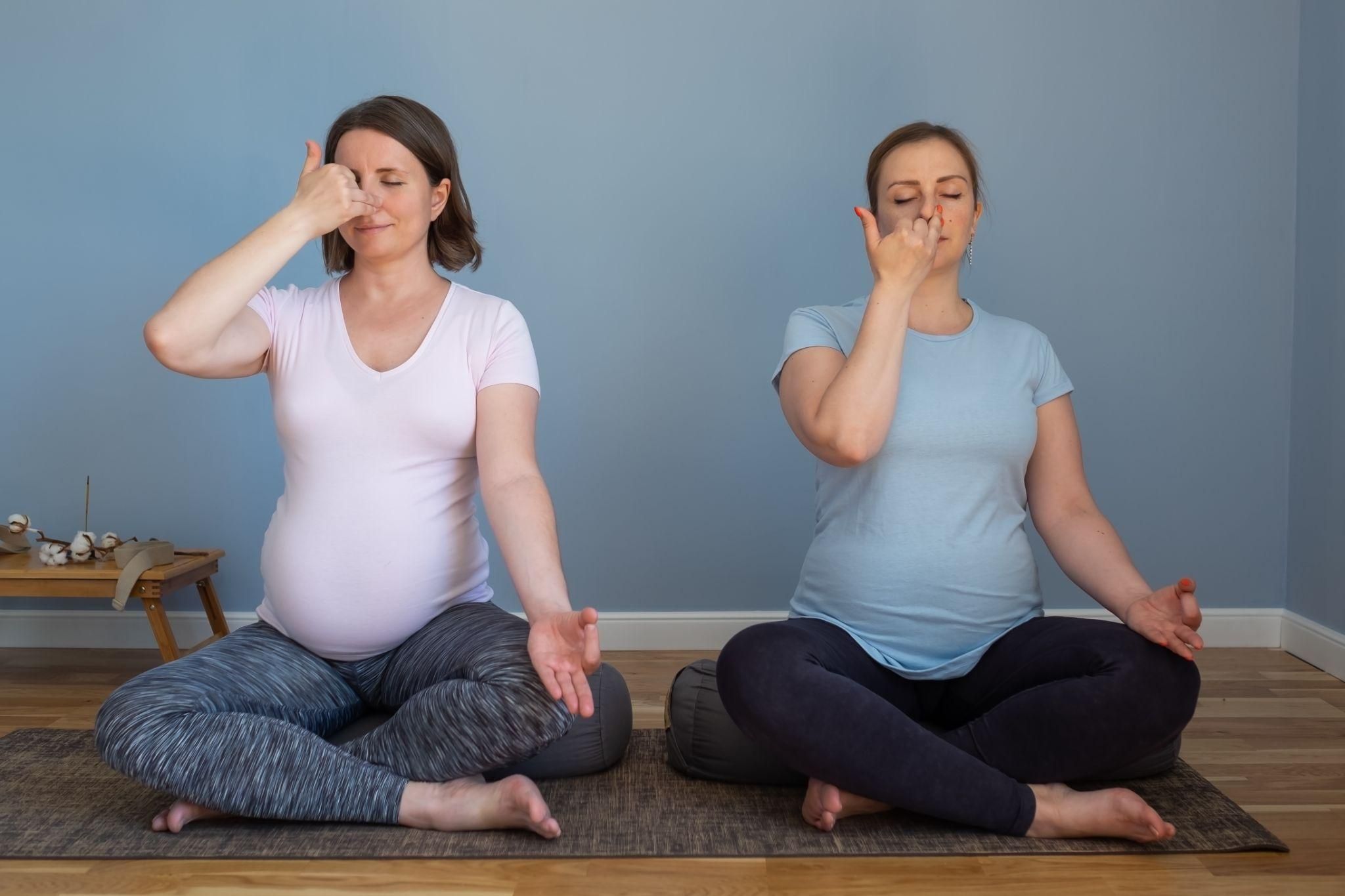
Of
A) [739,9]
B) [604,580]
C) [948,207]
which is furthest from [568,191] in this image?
[948,207]

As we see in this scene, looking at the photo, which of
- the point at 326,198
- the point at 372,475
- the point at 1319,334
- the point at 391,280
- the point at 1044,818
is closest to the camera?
the point at 1044,818

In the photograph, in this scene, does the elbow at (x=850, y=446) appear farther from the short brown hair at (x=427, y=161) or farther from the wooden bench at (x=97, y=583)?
the wooden bench at (x=97, y=583)

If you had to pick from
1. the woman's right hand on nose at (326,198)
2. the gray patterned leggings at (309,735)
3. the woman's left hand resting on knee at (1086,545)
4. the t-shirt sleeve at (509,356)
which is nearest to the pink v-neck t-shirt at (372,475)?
the t-shirt sleeve at (509,356)

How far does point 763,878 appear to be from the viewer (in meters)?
1.68

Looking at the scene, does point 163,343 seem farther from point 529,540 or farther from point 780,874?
point 780,874

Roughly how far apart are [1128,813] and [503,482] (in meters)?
1.08

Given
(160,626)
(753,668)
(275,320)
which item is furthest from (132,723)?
(160,626)

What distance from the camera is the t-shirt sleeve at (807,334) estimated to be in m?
2.07

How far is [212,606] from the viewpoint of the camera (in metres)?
3.18

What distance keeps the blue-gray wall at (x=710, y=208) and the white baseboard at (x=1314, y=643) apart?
0.34 ft

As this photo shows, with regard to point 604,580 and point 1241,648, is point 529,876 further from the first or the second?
point 1241,648

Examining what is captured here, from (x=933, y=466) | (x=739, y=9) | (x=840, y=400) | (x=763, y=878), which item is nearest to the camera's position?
(x=763, y=878)

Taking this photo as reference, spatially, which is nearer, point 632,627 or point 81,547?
point 81,547

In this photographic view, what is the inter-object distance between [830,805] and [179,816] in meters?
1.00
